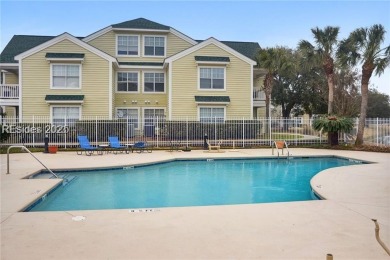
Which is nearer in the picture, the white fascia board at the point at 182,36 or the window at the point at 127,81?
the window at the point at 127,81

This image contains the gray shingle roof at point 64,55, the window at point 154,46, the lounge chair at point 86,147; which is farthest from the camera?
the window at point 154,46

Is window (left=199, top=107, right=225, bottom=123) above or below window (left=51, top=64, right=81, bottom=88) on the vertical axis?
below

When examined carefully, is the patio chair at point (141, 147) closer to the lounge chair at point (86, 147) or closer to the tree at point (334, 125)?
the lounge chair at point (86, 147)

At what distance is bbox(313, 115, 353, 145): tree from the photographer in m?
22.2

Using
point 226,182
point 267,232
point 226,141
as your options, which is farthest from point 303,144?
point 267,232

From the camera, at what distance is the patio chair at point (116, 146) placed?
19.2 meters

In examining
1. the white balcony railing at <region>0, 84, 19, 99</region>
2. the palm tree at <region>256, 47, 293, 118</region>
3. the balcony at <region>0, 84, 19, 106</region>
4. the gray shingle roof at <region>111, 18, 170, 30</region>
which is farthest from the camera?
the gray shingle roof at <region>111, 18, 170, 30</region>

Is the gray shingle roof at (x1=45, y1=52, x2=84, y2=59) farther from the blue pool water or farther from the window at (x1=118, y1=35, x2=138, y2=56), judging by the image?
the blue pool water

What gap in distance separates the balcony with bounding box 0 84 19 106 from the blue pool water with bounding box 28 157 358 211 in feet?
49.9

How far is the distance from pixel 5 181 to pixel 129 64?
750 inches

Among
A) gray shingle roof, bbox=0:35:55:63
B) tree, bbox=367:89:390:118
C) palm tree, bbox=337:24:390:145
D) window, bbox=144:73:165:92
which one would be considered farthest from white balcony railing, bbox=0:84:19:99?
tree, bbox=367:89:390:118

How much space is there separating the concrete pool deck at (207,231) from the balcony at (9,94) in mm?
19218

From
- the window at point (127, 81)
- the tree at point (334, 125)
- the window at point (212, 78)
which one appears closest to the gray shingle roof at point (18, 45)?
the window at point (127, 81)

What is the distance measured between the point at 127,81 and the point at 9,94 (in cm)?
898
